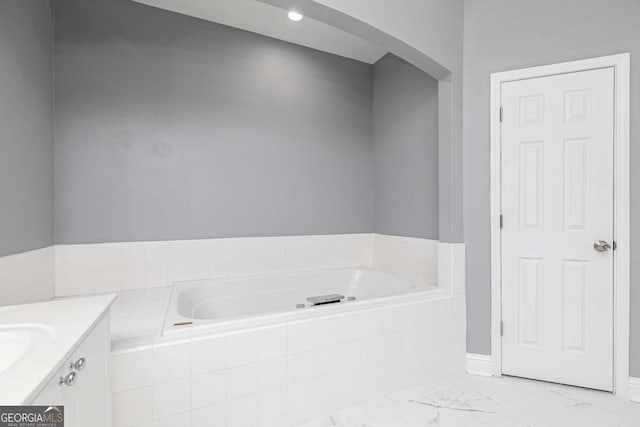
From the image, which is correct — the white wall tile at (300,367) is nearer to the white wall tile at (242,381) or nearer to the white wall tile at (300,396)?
the white wall tile at (300,396)

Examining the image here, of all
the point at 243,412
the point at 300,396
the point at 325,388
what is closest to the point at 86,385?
the point at 243,412

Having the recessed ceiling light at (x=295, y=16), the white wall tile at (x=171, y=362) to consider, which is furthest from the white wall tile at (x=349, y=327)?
the recessed ceiling light at (x=295, y=16)

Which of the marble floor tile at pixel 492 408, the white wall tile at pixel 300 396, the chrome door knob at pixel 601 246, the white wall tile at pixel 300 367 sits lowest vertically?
the marble floor tile at pixel 492 408

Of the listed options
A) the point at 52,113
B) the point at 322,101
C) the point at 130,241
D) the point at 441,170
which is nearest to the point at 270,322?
the point at 130,241

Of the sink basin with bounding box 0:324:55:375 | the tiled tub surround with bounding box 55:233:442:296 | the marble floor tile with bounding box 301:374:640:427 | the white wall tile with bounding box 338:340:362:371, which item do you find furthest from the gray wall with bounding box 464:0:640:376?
the sink basin with bounding box 0:324:55:375

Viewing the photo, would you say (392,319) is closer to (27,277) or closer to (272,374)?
(272,374)

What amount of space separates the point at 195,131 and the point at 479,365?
284 cm

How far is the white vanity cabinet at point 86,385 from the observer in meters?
0.80

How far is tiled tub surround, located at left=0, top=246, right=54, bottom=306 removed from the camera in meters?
1.62

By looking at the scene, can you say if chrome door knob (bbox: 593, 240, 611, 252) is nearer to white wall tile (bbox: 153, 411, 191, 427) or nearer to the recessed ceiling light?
white wall tile (bbox: 153, 411, 191, 427)

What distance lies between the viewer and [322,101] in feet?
11.0

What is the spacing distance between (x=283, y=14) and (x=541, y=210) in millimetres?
2452

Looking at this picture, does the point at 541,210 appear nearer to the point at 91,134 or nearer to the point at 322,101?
the point at 322,101

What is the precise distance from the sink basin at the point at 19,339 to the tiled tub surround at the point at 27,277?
33.3 inches
